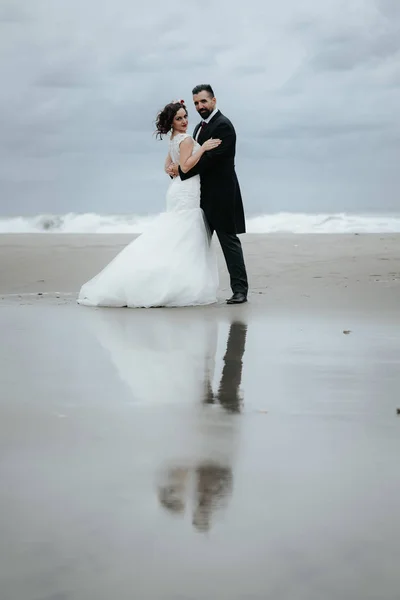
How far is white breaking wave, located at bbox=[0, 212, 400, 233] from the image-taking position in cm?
3050

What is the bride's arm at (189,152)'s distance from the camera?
343 inches

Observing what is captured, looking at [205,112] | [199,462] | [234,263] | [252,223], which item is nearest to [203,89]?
[205,112]

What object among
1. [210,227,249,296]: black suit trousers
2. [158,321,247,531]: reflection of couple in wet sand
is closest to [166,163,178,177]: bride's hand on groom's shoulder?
[210,227,249,296]: black suit trousers

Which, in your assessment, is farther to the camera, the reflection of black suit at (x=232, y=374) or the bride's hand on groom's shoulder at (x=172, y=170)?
the bride's hand on groom's shoulder at (x=172, y=170)

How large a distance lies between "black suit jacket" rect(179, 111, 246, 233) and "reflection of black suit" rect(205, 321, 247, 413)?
7.12ft

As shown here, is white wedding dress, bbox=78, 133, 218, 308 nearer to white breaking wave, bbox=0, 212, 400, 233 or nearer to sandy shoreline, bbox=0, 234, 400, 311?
sandy shoreline, bbox=0, 234, 400, 311

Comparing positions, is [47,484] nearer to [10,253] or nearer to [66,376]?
[66,376]

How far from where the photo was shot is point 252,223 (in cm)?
3225

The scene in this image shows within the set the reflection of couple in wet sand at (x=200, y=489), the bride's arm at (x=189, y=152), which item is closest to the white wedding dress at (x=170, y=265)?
the bride's arm at (x=189, y=152)

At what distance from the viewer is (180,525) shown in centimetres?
250

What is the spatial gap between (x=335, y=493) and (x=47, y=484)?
83cm

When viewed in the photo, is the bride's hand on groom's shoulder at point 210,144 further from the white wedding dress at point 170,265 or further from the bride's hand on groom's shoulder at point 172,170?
the bride's hand on groom's shoulder at point 172,170

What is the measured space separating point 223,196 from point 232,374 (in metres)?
4.20

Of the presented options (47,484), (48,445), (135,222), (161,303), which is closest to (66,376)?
(48,445)
